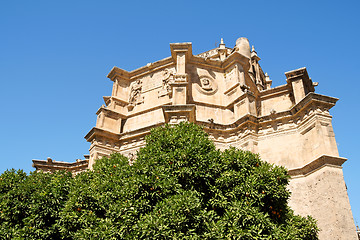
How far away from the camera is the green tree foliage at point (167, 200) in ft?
28.6

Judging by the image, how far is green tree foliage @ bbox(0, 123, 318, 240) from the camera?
870 cm

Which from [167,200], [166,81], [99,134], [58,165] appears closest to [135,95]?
[166,81]

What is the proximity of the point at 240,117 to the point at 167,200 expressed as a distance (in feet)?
30.9

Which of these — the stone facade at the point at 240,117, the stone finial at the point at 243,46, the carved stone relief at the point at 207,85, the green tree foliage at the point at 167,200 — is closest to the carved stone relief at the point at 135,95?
the stone facade at the point at 240,117

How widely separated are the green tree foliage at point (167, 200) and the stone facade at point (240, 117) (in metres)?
2.25

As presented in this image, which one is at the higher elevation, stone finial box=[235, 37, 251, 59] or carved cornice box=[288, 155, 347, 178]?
stone finial box=[235, 37, 251, 59]

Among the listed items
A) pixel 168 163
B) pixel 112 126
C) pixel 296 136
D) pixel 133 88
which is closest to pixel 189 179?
pixel 168 163

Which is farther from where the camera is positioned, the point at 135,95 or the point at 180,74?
the point at 135,95

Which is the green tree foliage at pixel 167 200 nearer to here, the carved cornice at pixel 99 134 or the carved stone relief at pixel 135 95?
the carved cornice at pixel 99 134

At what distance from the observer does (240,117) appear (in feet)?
56.2

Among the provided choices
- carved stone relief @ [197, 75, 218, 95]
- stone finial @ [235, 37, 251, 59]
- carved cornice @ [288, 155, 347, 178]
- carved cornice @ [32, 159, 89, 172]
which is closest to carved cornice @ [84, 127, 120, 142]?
carved cornice @ [32, 159, 89, 172]

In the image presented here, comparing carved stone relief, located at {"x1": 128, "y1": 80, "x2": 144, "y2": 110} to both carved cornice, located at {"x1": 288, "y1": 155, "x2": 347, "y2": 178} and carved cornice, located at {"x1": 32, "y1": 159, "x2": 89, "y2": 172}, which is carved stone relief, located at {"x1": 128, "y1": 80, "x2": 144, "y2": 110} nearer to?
carved cornice, located at {"x1": 32, "y1": 159, "x2": 89, "y2": 172}

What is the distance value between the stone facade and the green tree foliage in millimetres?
2246

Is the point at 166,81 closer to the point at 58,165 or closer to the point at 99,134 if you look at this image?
the point at 99,134
